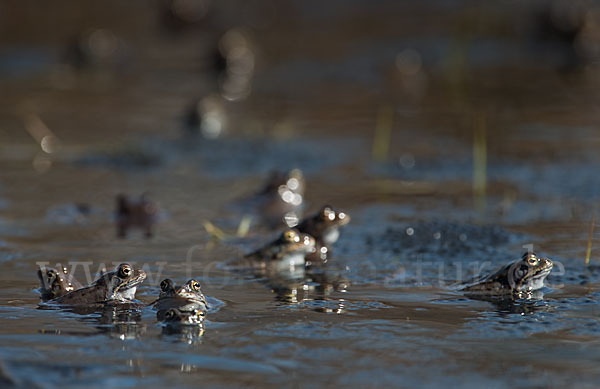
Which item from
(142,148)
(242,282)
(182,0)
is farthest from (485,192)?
(182,0)

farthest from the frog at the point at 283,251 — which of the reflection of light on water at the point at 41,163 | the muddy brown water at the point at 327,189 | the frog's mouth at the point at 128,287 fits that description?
the reflection of light on water at the point at 41,163

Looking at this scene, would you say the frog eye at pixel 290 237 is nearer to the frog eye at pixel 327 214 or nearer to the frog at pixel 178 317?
the frog eye at pixel 327 214

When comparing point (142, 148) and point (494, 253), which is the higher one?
point (142, 148)

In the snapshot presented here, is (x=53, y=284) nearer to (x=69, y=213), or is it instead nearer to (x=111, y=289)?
(x=111, y=289)

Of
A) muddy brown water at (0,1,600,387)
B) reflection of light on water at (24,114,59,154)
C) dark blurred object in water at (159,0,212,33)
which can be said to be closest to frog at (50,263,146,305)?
muddy brown water at (0,1,600,387)

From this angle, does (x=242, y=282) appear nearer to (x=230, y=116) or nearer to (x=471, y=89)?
(x=230, y=116)
